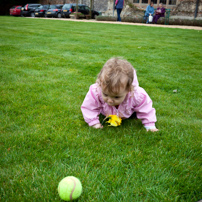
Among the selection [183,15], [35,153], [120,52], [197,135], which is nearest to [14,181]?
[35,153]

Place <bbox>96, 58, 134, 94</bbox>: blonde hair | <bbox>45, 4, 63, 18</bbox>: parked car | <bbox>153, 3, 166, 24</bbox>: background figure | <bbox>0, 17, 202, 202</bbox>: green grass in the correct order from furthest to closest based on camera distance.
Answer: <bbox>45, 4, 63, 18</bbox>: parked car < <bbox>153, 3, 166, 24</bbox>: background figure < <bbox>96, 58, 134, 94</bbox>: blonde hair < <bbox>0, 17, 202, 202</bbox>: green grass

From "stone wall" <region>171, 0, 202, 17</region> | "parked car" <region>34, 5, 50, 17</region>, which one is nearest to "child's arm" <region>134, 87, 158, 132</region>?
"stone wall" <region>171, 0, 202, 17</region>

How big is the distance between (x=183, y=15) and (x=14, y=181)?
24693 mm

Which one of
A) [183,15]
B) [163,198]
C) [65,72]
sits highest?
[183,15]

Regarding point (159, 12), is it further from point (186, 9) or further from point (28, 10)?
point (28, 10)

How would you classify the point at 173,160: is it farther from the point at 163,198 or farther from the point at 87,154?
the point at 87,154

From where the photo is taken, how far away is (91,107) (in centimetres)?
231

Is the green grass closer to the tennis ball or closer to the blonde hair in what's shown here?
the tennis ball

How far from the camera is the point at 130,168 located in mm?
1660

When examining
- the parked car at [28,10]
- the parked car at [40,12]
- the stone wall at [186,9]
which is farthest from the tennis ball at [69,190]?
the parked car at [28,10]

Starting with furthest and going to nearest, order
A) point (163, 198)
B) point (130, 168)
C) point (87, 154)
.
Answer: point (87, 154) → point (130, 168) → point (163, 198)

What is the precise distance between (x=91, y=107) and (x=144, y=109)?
24.0 inches

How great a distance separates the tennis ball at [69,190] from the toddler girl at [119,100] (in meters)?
0.90

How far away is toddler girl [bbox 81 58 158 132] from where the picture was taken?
1.92 m
